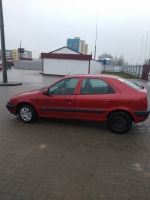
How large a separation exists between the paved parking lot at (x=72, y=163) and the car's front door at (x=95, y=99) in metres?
0.50

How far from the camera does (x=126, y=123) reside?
4379 millimetres

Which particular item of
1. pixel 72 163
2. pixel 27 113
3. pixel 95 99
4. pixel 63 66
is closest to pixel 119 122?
pixel 95 99

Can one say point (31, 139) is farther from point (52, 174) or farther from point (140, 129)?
point (140, 129)

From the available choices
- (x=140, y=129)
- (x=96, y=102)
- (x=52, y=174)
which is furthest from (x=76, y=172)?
(x=140, y=129)

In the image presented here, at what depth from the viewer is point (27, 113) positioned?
509 cm

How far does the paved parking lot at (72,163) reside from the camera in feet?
8.11

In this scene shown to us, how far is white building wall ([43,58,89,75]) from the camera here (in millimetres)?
26047

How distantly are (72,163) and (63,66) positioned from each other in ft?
81.2

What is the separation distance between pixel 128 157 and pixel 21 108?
3324 mm

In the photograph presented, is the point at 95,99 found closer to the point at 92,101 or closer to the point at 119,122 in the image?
the point at 92,101

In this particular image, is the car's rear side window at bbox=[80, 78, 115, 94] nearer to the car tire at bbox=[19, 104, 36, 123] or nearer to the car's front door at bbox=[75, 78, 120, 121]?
the car's front door at bbox=[75, 78, 120, 121]

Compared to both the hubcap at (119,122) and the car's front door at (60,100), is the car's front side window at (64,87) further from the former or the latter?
the hubcap at (119,122)

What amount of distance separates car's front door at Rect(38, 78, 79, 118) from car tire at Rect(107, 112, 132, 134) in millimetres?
1057

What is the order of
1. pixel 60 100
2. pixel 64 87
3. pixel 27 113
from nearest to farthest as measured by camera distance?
pixel 60 100 < pixel 64 87 < pixel 27 113
